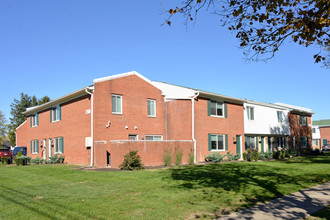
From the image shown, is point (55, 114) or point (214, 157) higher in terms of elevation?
point (55, 114)

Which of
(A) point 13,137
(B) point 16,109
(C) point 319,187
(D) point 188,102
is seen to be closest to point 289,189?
(C) point 319,187

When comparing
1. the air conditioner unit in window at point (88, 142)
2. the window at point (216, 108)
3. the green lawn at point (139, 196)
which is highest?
the window at point (216, 108)

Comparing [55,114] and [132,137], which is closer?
[132,137]

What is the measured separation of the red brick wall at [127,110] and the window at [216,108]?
4.20 m

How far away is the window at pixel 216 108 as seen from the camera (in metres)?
23.4

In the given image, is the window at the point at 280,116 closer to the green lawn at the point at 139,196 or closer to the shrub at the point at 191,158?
the shrub at the point at 191,158

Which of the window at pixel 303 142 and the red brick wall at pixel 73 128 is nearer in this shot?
the red brick wall at pixel 73 128

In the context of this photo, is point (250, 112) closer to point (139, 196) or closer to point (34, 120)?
point (139, 196)

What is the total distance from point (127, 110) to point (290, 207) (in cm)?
1487

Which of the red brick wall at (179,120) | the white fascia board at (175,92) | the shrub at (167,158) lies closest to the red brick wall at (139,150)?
the shrub at (167,158)

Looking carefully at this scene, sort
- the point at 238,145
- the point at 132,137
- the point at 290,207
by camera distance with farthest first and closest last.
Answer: the point at 238,145
the point at 132,137
the point at 290,207

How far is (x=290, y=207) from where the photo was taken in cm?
733

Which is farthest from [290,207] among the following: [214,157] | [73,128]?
[73,128]

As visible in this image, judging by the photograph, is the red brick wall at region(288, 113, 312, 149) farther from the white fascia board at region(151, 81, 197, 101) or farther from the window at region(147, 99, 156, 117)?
the window at region(147, 99, 156, 117)
